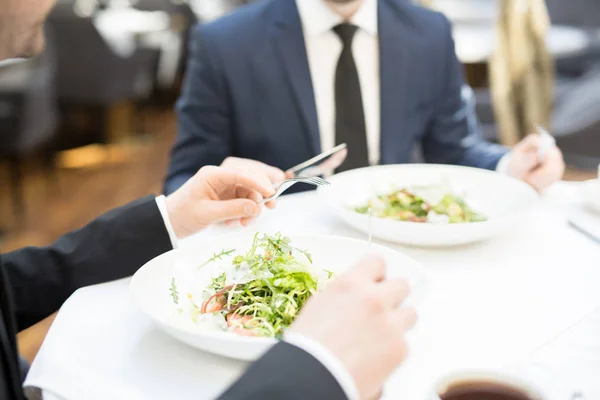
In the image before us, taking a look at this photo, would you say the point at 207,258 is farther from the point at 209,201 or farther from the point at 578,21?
the point at 578,21

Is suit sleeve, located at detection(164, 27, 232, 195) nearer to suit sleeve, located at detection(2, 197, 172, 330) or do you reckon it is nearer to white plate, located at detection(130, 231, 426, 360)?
suit sleeve, located at detection(2, 197, 172, 330)

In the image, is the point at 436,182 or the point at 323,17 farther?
the point at 323,17

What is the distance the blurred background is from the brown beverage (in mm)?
2087

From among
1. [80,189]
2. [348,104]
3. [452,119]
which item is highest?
[348,104]

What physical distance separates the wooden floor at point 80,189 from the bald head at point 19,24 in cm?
195

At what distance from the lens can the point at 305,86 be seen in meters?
1.99

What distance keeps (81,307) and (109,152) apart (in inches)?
179

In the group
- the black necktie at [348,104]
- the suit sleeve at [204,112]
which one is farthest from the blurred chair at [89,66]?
the black necktie at [348,104]

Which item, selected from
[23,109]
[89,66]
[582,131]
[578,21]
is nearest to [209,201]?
[582,131]

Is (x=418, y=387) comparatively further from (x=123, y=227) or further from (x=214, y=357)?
(x=123, y=227)

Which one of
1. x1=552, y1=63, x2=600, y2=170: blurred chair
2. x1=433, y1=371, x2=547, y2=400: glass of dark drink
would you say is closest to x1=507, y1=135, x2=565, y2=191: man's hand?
x1=433, y1=371, x2=547, y2=400: glass of dark drink

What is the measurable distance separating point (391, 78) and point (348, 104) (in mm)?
154

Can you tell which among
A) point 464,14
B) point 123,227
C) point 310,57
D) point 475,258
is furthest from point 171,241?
point 464,14

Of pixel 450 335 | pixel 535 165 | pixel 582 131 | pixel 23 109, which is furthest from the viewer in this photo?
pixel 23 109
